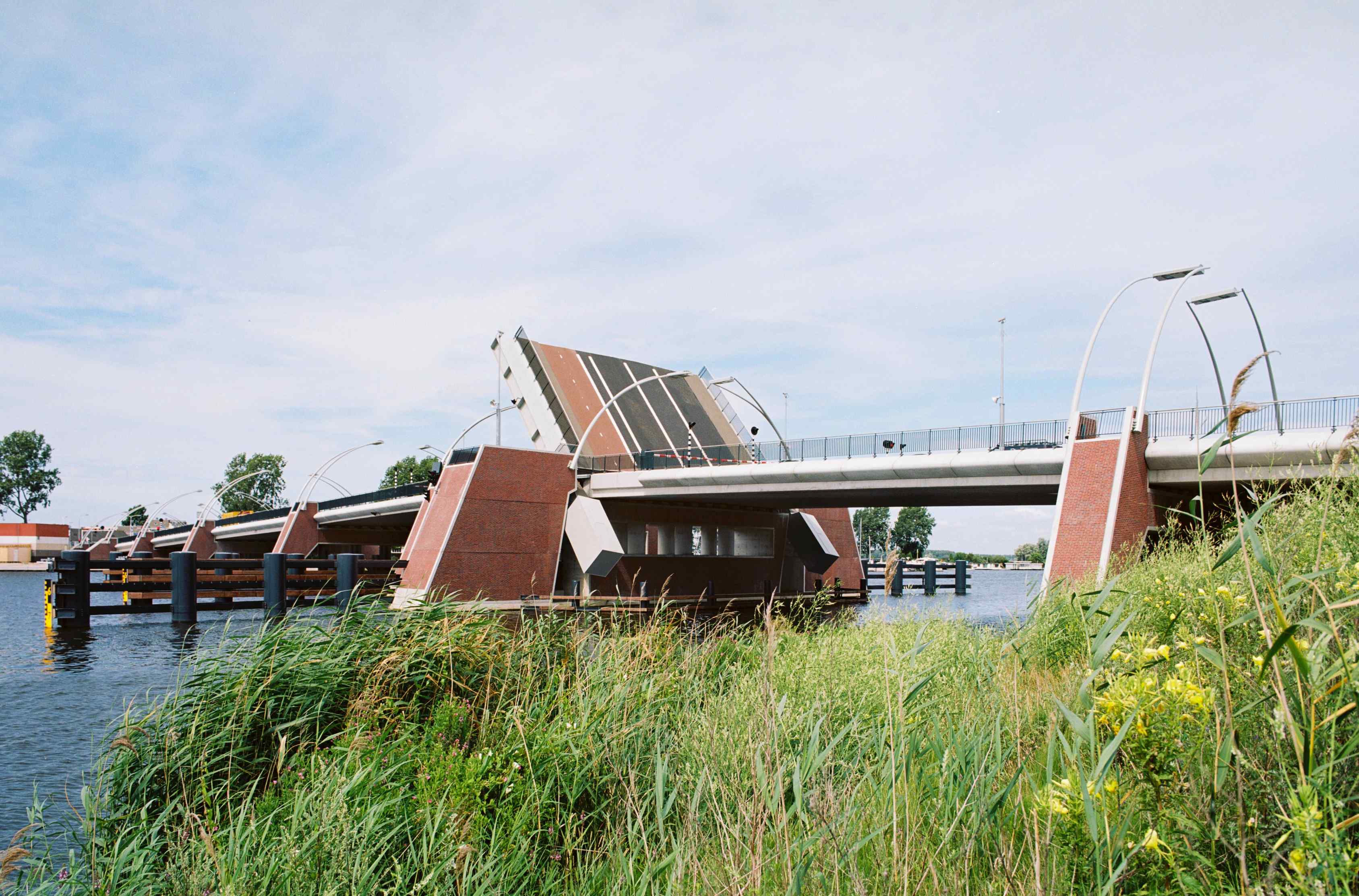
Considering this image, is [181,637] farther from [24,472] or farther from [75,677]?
Answer: [24,472]

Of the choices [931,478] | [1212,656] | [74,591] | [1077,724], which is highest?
[931,478]

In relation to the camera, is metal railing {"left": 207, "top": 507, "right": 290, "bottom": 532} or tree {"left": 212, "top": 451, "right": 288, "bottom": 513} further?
tree {"left": 212, "top": 451, "right": 288, "bottom": 513}

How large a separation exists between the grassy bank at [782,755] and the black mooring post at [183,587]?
107 feet

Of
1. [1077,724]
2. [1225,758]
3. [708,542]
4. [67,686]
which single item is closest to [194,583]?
[67,686]

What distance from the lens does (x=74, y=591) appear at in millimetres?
33906

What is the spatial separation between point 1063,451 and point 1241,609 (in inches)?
919

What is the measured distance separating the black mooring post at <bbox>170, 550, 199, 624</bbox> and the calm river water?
670mm

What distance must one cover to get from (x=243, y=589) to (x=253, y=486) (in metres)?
75.7

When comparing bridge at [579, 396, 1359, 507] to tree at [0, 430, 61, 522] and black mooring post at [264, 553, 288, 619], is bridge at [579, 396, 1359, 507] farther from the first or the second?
tree at [0, 430, 61, 522]

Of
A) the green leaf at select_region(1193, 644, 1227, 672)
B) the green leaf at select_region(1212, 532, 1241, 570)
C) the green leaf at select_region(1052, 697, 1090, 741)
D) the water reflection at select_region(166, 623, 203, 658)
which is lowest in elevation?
the water reflection at select_region(166, 623, 203, 658)

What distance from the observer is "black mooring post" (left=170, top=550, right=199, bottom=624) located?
37344 mm

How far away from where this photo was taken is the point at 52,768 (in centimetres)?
1221

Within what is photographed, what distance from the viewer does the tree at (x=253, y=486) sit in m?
112

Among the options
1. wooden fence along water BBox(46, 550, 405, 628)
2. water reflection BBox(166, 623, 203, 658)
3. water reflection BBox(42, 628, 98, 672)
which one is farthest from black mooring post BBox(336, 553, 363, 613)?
water reflection BBox(42, 628, 98, 672)
